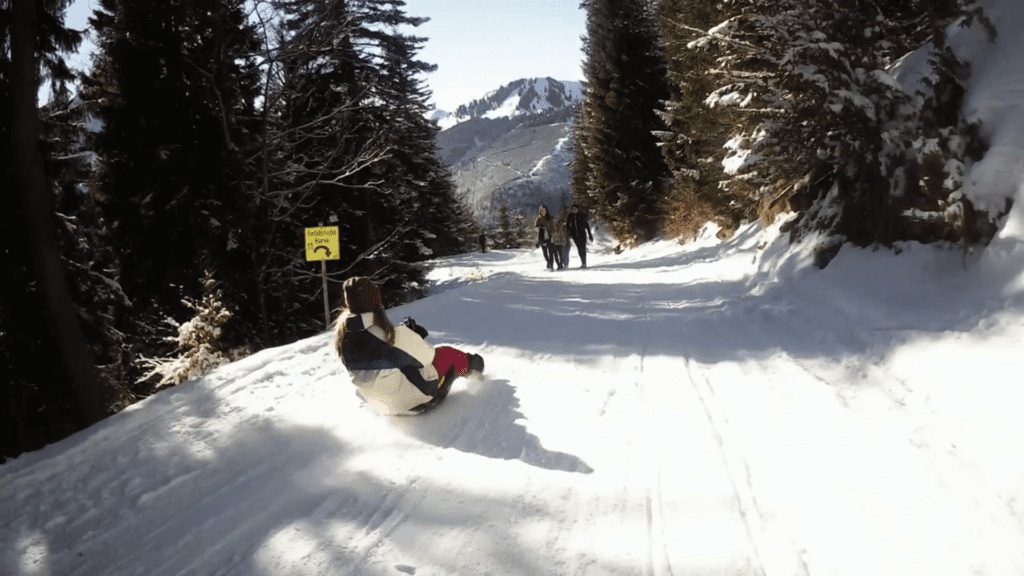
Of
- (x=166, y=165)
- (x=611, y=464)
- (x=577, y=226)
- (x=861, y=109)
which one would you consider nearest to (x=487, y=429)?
(x=611, y=464)

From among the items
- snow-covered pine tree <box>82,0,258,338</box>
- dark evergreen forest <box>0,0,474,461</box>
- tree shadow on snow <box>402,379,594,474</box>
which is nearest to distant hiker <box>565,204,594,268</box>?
dark evergreen forest <box>0,0,474,461</box>

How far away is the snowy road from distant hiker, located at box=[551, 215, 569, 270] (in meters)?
10.3

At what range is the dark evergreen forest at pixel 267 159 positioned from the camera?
6660 mm

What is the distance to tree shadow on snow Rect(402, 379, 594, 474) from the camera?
12.4ft

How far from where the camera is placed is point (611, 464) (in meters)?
3.57

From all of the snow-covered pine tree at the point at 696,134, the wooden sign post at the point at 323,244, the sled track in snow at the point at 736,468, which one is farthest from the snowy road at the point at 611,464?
the snow-covered pine tree at the point at 696,134

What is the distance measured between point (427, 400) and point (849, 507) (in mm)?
3177

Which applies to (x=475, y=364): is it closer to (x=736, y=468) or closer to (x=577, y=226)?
(x=736, y=468)

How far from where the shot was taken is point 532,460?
3742mm

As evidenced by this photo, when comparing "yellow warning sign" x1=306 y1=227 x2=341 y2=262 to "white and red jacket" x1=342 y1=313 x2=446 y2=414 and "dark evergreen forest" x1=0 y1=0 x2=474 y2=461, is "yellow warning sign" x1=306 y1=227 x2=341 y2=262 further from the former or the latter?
"white and red jacket" x1=342 y1=313 x2=446 y2=414

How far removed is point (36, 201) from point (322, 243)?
5.44m

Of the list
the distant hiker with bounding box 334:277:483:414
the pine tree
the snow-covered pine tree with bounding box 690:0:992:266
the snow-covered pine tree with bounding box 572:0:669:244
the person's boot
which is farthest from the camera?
the snow-covered pine tree with bounding box 572:0:669:244

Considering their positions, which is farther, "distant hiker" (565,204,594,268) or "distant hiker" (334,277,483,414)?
"distant hiker" (565,204,594,268)

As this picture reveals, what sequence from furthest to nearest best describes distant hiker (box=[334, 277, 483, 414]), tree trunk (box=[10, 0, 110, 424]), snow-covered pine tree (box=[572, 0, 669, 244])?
1. snow-covered pine tree (box=[572, 0, 669, 244])
2. tree trunk (box=[10, 0, 110, 424])
3. distant hiker (box=[334, 277, 483, 414])
